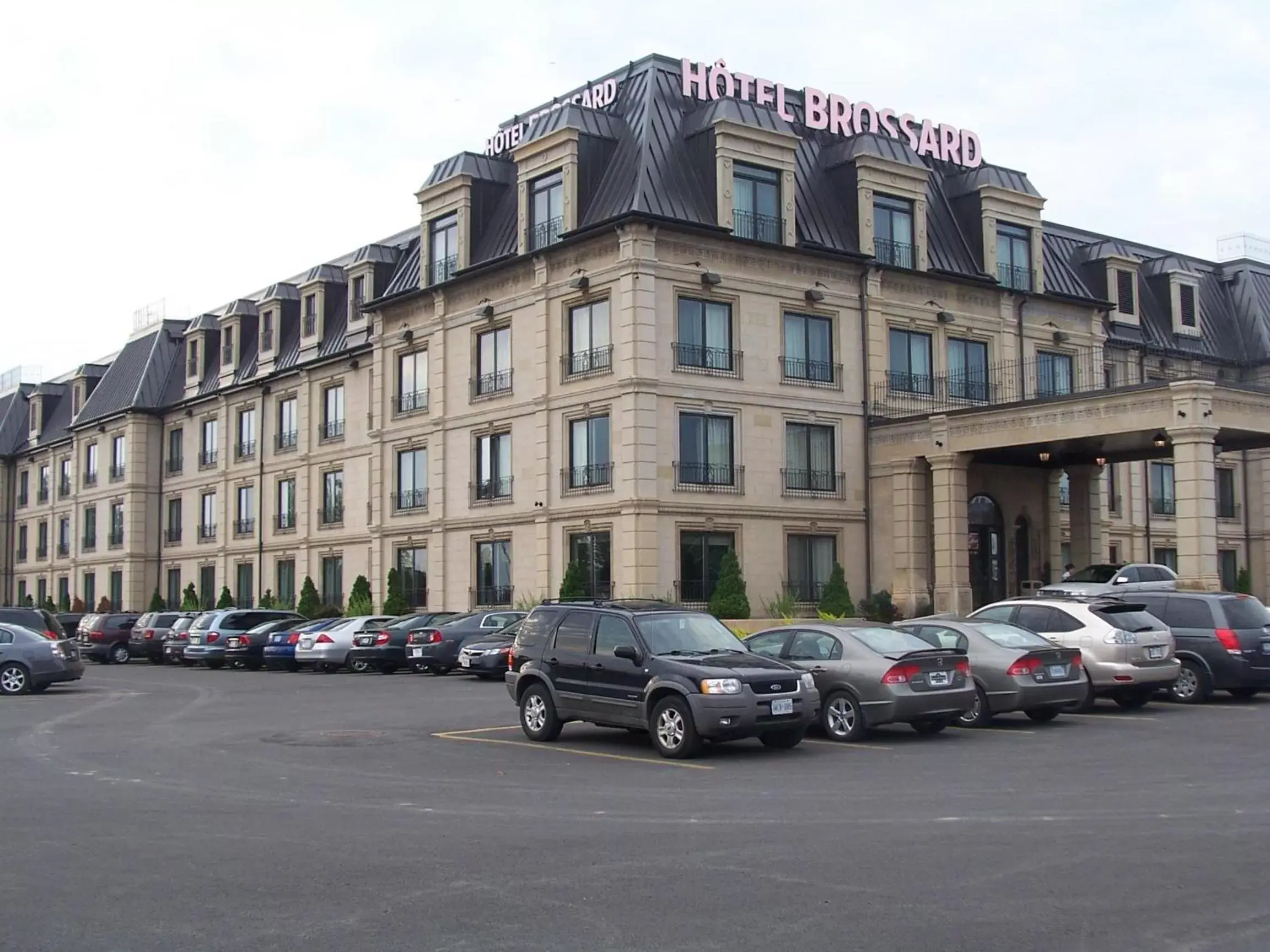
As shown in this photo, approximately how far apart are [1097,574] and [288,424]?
31947 mm

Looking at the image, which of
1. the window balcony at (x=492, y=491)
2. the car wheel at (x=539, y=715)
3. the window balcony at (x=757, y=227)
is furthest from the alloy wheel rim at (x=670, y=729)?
the window balcony at (x=492, y=491)

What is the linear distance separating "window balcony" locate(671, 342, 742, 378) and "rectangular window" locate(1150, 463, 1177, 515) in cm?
2054

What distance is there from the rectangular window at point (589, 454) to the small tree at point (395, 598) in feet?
28.9

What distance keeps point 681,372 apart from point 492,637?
9644mm

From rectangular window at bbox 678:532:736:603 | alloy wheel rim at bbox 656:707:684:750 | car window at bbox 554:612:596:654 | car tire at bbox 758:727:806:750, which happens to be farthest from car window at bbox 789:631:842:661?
rectangular window at bbox 678:532:736:603

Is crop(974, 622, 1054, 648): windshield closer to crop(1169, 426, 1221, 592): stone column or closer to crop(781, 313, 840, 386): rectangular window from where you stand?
crop(1169, 426, 1221, 592): stone column

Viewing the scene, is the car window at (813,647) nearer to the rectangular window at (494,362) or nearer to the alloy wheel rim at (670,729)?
the alloy wheel rim at (670,729)

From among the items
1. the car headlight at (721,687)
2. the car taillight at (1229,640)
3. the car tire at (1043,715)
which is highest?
the car taillight at (1229,640)

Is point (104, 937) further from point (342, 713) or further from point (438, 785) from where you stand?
point (342, 713)

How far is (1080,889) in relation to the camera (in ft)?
28.0

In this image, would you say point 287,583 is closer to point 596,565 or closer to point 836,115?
point 596,565

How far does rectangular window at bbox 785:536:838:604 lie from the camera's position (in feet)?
123

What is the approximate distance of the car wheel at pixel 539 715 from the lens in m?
17.1

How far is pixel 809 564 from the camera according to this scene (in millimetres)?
38062
